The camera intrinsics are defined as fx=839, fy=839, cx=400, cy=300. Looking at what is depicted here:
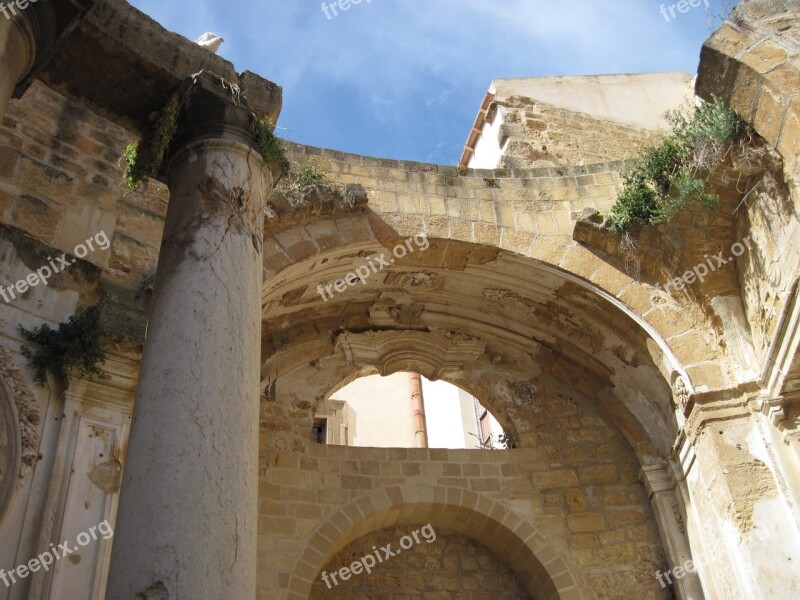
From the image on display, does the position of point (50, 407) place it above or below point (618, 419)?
below

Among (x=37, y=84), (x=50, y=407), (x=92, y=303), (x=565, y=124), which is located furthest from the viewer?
(x=565, y=124)

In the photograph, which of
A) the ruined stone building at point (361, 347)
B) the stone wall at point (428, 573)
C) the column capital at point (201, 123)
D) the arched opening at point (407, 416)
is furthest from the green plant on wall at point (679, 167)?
the arched opening at point (407, 416)

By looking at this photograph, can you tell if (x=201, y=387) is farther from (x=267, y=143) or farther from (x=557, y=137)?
(x=557, y=137)

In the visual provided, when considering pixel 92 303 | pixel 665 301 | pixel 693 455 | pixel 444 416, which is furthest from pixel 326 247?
pixel 444 416

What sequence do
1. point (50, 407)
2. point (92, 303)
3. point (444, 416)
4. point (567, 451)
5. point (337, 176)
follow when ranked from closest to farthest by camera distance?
point (50, 407), point (92, 303), point (337, 176), point (567, 451), point (444, 416)

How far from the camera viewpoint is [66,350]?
4.52 meters

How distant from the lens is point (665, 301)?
286 inches

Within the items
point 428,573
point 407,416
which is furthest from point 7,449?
point 407,416

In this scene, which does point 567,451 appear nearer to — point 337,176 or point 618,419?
point 618,419

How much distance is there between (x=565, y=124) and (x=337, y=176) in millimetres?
5516

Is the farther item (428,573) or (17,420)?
(428,573)

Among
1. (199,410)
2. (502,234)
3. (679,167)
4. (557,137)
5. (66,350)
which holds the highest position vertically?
(557,137)

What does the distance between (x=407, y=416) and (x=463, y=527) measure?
772 cm

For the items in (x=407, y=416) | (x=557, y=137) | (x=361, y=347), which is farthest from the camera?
(x=407, y=416)
